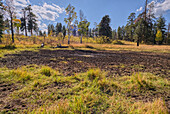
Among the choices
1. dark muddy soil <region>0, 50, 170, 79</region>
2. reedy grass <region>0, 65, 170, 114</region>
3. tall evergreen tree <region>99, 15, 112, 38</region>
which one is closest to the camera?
reedy grass <region>0, 65, 170, 114</region>

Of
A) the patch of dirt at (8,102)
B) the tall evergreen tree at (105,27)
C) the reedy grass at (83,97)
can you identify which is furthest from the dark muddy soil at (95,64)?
the tall evergreen tree at (105,27)

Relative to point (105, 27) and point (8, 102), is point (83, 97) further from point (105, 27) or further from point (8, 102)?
point (105, 27)

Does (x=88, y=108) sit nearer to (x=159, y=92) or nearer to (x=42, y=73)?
(x=159, y=92)

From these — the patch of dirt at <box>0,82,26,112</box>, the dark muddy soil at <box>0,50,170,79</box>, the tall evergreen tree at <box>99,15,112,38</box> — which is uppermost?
the tall evergreen tree at <box>99,15,112,38</box>

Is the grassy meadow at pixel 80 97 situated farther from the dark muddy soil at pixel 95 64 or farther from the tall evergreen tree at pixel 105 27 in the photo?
the tall evergreen tree at pixel 105 27

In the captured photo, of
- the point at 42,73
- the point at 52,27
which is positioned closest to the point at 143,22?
the point at 42,73

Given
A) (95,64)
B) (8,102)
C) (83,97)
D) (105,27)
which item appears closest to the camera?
(8,102)

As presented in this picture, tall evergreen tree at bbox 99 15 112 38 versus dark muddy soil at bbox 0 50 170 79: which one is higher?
tall evergreen tree at bbox 99 15 112 38

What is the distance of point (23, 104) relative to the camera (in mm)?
1962

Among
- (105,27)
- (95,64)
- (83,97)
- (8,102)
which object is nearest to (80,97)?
(83,97)

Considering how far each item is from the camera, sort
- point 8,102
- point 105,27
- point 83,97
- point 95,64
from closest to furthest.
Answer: point 8,102, point 83,97, point 95,64, point 105,27

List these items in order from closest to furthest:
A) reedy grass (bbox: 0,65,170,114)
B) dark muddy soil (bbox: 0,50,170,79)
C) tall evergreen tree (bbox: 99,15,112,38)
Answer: reedy grass (bbox: 0,65,170,114)
dark muddy soil (bbox: 0,50,170,79)
tall evergreen tree (bbox: 99,15,112,38)

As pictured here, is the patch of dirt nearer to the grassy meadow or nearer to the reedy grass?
the grassy meadow

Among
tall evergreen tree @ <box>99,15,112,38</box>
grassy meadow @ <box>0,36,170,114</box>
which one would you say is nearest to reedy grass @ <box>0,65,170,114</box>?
grassy meadow @ <box>0,36,170,114</box>
